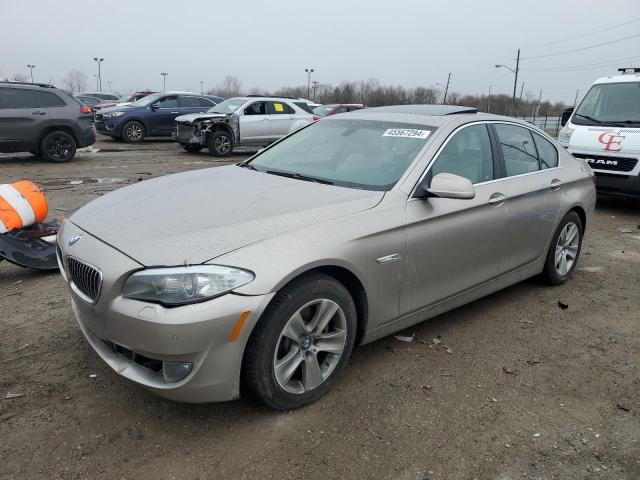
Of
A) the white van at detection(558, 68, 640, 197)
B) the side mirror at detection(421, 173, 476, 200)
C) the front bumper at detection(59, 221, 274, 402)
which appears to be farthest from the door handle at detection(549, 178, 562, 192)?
the white van at detection(558, 68, 640, 197)

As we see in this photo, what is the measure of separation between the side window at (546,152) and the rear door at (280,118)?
1113cm

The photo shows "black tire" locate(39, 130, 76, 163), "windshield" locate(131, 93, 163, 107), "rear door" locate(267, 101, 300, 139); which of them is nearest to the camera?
"black tire" locate(39, 130, 76, 163)

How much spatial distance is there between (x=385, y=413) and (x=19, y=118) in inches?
461

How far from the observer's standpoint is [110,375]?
3.16 meters

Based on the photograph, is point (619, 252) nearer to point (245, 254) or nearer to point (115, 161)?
point (245, 254)

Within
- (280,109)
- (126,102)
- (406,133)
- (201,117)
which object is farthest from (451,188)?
(126,102)

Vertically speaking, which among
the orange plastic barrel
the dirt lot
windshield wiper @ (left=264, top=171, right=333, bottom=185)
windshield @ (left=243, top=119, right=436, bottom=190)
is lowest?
the dirt lot

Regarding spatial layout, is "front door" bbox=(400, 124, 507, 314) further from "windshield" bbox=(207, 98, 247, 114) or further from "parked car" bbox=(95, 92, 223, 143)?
"parked car" bbox=(95, 92, 223, 143)

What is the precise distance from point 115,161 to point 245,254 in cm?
1177

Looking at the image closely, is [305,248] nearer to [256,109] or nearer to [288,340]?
[288,340]

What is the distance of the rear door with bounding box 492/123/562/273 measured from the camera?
403 cm

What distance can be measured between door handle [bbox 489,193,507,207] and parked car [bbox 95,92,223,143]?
15511mm

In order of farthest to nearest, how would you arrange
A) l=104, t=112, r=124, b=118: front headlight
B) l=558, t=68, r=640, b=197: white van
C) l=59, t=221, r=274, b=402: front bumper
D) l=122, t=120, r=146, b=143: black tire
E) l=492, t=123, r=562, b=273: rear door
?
l=122, t=120, r=146, b=143: black tire → l=104, t=112, r=124, b=118: front headlight → l=558, t=68, r=640, b=197: white van → l=492, t=123, r=562, b=273: rear door → l=59, t=221, r=274, b=402: front bumper

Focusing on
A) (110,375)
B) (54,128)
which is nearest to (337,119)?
(110,375)
